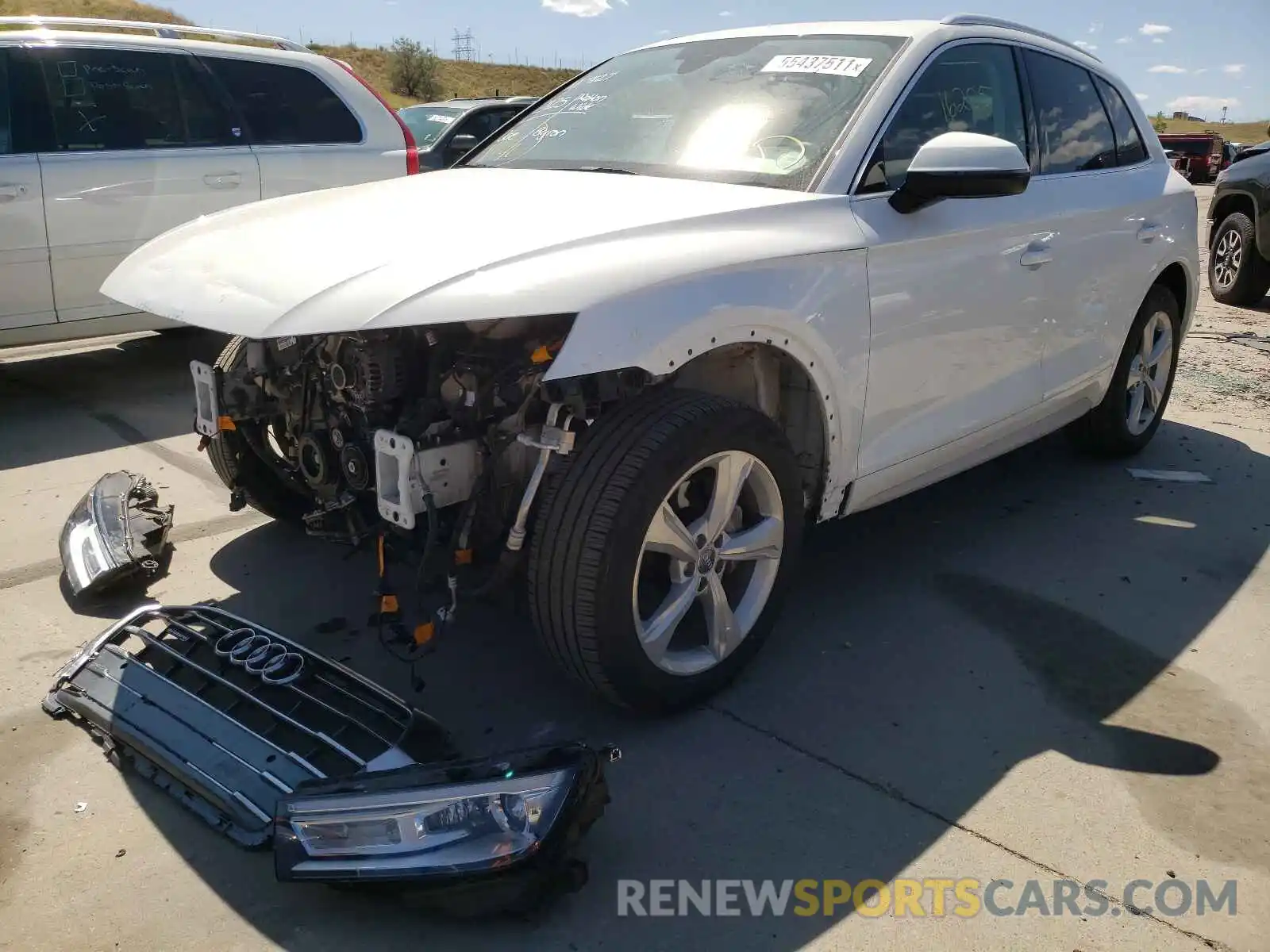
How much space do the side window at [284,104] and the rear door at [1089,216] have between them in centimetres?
406

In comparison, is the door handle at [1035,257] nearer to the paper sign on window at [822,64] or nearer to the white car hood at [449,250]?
the paper sign on window at [822,64]

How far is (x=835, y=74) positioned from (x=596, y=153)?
0.79 m

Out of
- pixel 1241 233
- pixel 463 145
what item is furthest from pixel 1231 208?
pixel 463 145

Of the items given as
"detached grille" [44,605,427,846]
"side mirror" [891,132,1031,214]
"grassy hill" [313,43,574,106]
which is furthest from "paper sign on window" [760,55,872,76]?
"grassy hill" [313,43,574,106]

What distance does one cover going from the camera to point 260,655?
2.82m

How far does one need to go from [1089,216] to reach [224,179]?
442cm

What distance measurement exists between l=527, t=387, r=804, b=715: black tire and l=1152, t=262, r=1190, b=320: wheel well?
10.1 ft

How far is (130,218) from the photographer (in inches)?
214

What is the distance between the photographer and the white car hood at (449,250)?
228 centimetres

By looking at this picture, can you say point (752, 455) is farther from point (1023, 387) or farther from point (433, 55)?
point (433, 55)

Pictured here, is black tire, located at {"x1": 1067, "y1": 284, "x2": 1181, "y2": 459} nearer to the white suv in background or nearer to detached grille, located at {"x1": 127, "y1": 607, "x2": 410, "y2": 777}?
detached grille, located at {"x1": 127, "y1": 607, "x2": 410, "y2": 777}

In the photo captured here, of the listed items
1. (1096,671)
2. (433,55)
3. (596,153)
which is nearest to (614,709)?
(1096,671)

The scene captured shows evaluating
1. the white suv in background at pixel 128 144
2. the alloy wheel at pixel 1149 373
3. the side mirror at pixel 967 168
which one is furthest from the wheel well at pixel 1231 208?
the side mirror at pixel 967 168

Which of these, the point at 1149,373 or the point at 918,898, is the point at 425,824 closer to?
the point at 918,898
